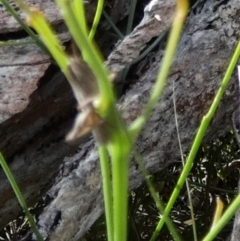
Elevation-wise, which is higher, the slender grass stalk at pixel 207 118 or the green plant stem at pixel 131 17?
the green plant stem at pixel 131 17

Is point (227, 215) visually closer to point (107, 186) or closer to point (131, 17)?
point (107, 186)

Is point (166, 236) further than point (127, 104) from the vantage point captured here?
Yes

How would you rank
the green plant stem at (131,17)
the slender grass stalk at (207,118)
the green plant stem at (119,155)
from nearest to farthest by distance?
the green plant stem at (119,155), the slender grass stalk at (207,118), the green plant stem at (131,17)

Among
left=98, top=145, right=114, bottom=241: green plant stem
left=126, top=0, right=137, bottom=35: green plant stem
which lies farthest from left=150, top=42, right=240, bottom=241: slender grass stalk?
left=126, top=0, right=137, bottom=35: green plant stem

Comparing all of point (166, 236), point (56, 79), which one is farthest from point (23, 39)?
point (166, 236)

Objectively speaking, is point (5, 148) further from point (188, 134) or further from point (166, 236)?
point (166, 236)

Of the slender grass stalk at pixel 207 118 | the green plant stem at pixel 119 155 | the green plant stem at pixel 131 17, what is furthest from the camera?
the green plant stem at pixel 131 17

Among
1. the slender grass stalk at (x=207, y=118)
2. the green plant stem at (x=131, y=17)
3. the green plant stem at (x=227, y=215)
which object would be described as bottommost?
the green plant stem at (x=227, y=215)

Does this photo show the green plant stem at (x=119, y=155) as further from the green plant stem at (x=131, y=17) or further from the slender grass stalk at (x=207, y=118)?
the green plant stem at (x=131, y=17)

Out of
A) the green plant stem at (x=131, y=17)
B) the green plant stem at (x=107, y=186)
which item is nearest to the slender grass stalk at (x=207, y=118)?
the green plant stem at (x=107, y=186)

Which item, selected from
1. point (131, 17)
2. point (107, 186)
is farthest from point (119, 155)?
point (131, 17)

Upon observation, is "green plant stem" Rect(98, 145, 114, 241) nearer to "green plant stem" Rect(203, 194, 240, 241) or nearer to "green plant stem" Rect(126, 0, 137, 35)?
"green plant stem" Rect(203, 194, 240, 241)
